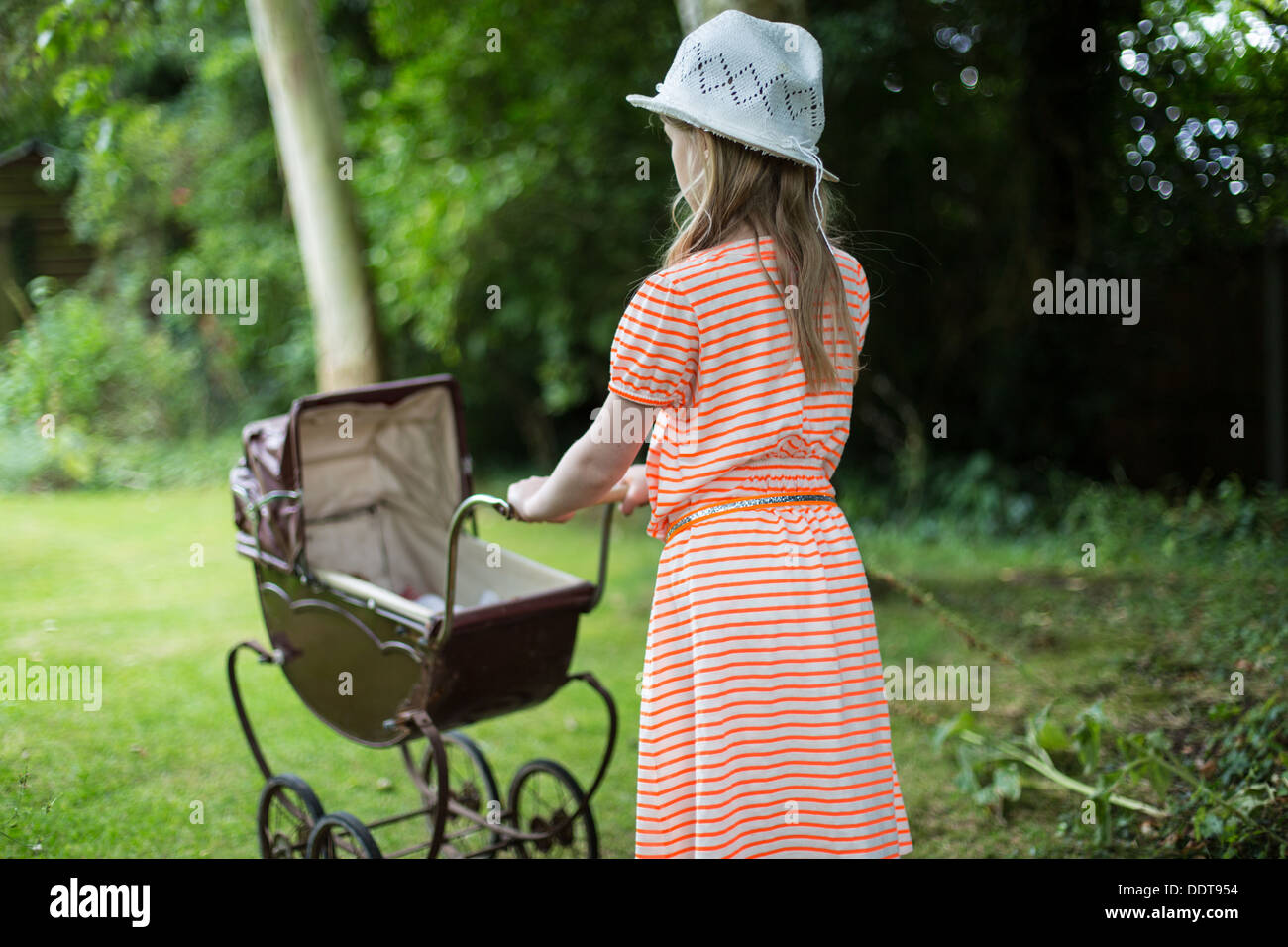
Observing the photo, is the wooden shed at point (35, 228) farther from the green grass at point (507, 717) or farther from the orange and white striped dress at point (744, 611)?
the orange and white striped dress at point (744, 611)

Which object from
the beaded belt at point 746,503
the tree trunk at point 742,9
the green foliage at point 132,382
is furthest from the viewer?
the green foliage at point 132,382

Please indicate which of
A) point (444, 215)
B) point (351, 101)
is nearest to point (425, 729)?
point (444, 215)

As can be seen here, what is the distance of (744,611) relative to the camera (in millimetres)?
1980

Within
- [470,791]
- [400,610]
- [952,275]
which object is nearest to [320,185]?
[470,791]

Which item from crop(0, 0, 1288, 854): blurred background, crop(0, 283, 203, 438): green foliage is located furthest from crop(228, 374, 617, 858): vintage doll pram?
crop(0, 283, 203, 438): green foliage

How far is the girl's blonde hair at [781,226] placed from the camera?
1969mm

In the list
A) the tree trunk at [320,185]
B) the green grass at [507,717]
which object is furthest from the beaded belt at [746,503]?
the tree trunk at [320,185]

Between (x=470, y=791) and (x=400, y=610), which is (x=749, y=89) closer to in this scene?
(x=400, y=610)

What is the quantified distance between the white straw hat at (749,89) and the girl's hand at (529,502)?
71cm

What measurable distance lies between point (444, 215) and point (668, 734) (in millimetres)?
6748

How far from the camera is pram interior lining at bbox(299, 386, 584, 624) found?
11.1ft

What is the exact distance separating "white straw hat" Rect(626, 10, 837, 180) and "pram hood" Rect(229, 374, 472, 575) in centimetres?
140

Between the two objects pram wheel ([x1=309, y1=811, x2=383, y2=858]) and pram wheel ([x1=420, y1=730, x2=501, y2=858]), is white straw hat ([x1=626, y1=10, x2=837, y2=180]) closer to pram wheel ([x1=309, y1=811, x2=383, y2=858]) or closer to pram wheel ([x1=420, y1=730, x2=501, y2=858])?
pram wheel ([x1=309, y1=811, x2=383, y2=858])

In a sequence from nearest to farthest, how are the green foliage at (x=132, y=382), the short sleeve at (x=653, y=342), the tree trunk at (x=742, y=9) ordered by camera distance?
the short sleeve at (x=653, y=342) < the tree trunk at (x=742, y=9) < the green foliage at (x=132, y=382)
